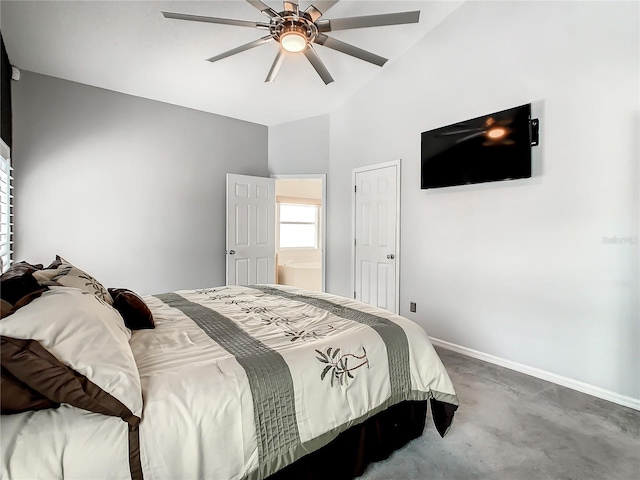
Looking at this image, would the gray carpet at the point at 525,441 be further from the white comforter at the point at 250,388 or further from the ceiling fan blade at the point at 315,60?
the ceiling fan blade at the point at 315,60

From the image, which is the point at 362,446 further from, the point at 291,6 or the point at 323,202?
the point at 323,202

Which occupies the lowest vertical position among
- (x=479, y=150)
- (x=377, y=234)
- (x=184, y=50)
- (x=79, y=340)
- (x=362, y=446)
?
(x=362, y=446)

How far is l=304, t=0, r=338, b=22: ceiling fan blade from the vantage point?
2102mm

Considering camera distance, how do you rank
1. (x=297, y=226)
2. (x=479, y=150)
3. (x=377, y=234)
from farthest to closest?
(x=297, y=226) → (x=377, y=234) → (x=479, y=150)

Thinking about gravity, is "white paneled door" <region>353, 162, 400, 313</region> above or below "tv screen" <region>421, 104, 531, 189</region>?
below

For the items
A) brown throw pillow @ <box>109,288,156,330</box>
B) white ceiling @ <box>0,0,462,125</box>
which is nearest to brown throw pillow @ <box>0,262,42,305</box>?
brown throw pillow @ <box>109,288,156,330</box>

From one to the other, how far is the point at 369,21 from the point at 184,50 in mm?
1890

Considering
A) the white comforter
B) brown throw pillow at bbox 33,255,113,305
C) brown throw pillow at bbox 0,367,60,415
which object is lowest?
the white comforter

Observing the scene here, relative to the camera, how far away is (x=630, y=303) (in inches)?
92.6

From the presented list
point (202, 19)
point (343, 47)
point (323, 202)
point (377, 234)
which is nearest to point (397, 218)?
point (377, 234)

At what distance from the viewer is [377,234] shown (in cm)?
425

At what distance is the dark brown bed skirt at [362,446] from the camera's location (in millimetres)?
1414

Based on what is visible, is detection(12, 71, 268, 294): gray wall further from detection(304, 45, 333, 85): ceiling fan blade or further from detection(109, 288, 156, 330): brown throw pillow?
detection(109, 288, 156, 330): brown throw pillow

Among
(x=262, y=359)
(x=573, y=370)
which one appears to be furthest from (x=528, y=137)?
(x=262, y=359)
